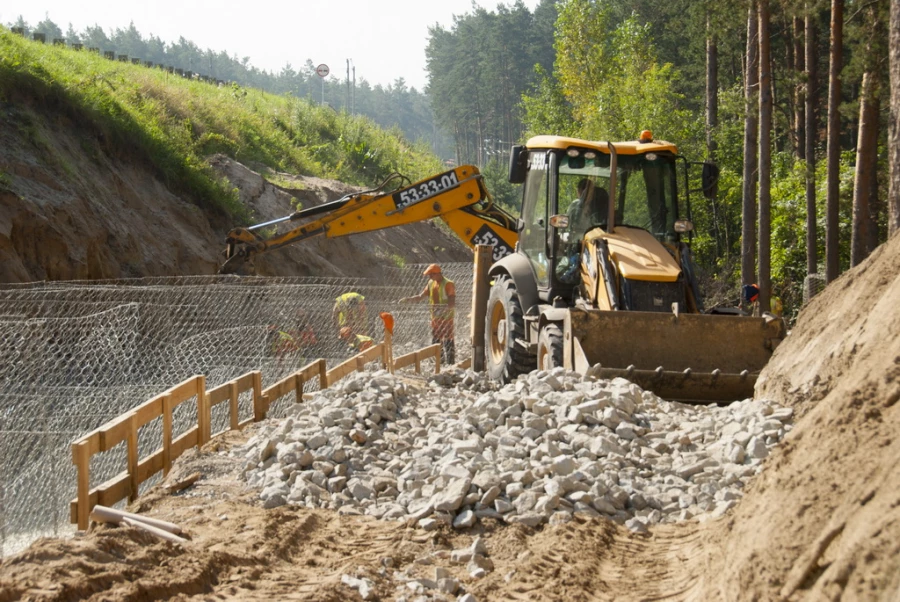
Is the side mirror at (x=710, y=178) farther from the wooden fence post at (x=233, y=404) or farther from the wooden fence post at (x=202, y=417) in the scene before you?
the wooden fence post at (x=202, y=417)

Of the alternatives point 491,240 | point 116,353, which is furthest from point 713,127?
point 116,353

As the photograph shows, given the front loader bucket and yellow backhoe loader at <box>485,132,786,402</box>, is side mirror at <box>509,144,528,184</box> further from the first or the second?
the front loader bucket

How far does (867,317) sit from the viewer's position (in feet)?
20.7

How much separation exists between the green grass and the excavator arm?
6.01 m

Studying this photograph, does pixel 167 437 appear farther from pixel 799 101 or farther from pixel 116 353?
pixel 799 101

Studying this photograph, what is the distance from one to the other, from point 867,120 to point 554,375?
1243 cm

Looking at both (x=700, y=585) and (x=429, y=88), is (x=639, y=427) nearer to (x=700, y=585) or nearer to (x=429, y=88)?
(x=700, y=585)

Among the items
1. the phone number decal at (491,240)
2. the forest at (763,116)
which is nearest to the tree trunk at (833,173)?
the forest at (763,116)

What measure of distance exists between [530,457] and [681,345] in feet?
9.28

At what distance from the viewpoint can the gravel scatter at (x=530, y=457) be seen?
20.9 ft

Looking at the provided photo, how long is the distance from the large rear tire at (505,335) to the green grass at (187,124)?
1144cm

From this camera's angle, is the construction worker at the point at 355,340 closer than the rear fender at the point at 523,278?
No

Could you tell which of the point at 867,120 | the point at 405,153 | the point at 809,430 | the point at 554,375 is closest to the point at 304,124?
the point at 405,153

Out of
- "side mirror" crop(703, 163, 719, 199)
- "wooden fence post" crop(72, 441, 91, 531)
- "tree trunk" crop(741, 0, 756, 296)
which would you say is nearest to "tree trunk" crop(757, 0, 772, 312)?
"tree trunk" crop(741, 0, 756, 296)
